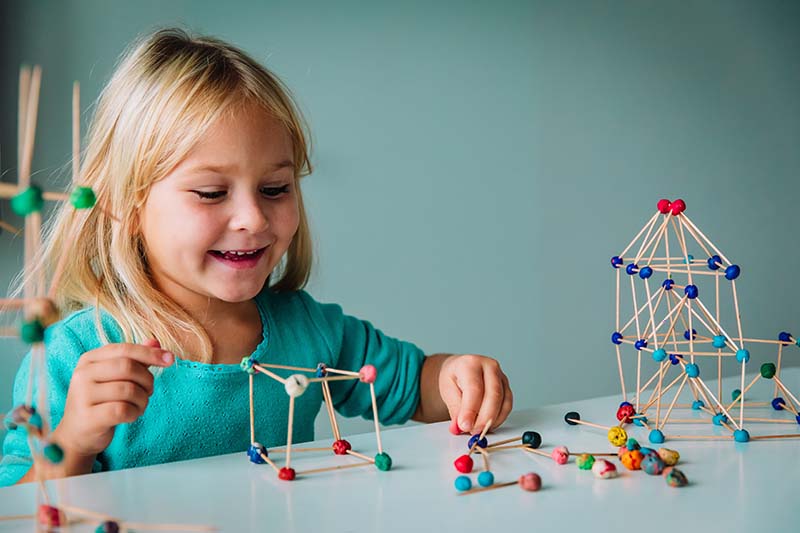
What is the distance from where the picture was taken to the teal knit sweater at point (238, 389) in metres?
1.06

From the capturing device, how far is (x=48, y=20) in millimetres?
2086

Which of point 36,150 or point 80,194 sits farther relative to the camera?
point 36,150

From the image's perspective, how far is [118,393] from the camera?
0.76 meters

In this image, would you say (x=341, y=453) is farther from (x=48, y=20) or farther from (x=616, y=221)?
(x=616, y=221)

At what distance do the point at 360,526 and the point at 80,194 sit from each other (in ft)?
1.06

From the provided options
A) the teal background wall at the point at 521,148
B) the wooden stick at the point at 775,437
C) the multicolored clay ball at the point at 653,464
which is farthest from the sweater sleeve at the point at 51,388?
the teal background wall at the point at 521,148

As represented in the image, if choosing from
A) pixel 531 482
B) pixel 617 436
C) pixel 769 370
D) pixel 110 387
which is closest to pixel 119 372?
pixel 110 387

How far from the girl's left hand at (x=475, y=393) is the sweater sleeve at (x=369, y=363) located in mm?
196

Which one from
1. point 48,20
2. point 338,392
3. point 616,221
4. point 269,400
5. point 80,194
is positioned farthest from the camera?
point 616,221

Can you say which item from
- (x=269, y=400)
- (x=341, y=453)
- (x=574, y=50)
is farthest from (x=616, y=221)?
(x=341, y=453)

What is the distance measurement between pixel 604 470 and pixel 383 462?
20 centimetres

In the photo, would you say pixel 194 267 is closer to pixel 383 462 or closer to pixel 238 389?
pixel 238 389

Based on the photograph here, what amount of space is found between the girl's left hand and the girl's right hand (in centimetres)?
34

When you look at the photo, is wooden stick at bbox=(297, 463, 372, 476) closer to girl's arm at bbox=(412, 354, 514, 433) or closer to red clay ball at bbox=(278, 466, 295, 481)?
red clay ball at bbox=(278, 466, 295, 481)
